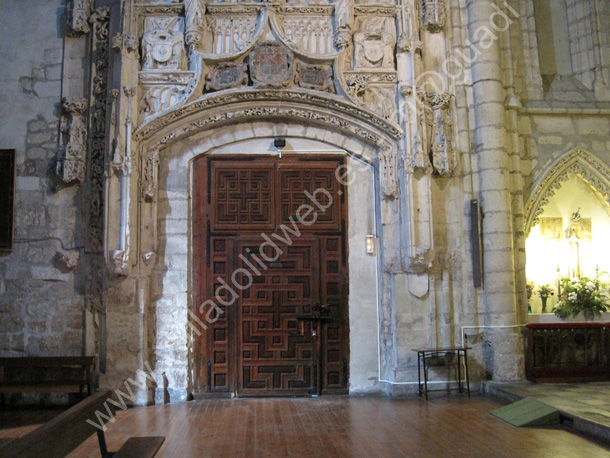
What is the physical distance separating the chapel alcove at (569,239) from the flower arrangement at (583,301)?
0.32 meters

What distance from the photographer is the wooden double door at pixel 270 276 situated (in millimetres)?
7289

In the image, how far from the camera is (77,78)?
743 cm

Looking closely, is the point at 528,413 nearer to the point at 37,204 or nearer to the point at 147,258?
the point at 147,258

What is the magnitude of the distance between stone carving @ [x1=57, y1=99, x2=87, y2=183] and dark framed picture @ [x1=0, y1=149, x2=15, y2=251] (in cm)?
61

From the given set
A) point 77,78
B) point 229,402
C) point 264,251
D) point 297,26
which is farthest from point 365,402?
point 77,78

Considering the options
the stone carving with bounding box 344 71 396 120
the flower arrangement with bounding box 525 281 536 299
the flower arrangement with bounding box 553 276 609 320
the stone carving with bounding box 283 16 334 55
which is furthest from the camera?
the flower arrangement with bounding box 525 281 536 299

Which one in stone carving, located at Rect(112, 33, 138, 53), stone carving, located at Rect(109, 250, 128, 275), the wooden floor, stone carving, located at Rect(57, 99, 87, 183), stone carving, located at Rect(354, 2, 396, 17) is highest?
stone carving, located at Rect(354, 2, 396, 17)

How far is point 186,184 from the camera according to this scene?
24.5ft

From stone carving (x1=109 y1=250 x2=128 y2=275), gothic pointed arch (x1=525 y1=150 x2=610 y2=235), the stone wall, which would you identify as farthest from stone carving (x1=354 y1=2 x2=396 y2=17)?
stone carving (x1=109 y1=250 x2=128 y2=275)

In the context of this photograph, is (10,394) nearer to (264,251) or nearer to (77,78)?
(264,251)

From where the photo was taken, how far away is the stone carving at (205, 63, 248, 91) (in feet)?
24.3

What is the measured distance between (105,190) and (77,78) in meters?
1.59

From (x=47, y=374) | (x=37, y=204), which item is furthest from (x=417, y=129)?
(x=47, y=374)

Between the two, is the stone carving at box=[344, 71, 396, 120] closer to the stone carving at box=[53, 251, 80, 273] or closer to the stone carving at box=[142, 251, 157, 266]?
the stone carving at box=[142, 251, 157, 266]
